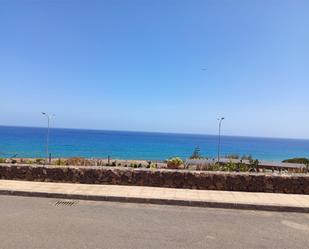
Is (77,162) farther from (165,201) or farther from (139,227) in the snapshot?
(139,227)

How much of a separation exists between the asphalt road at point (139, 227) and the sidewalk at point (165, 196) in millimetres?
349

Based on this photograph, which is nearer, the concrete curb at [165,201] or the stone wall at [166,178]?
the concrete curb at [165,201]

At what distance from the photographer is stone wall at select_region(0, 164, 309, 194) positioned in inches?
465

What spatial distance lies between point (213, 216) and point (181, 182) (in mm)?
3488

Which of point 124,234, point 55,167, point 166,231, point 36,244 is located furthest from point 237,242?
point 55,167

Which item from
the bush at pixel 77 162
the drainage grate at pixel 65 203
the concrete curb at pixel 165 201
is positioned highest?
the bush at pixel 77 162

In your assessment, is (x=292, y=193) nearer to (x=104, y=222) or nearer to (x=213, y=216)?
(x=213, y=216)

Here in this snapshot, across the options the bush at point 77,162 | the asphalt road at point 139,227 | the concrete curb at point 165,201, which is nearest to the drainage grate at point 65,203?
the asphalt road at point 139,227

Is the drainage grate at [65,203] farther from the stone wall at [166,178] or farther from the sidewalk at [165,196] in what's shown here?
the stone wall at [166,178]

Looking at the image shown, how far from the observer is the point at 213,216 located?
8797 millimetres

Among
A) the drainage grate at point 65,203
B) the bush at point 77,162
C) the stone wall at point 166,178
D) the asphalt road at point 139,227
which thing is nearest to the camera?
the asphalt road at point 139,227

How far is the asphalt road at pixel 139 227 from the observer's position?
6.44m

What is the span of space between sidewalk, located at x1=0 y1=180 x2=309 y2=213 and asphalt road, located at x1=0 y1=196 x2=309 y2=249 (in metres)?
0.35

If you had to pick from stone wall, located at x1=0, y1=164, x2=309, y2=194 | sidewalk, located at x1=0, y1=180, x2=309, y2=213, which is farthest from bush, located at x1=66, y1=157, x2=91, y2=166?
sidewalk, located at x1=0, y1=180, x2=309, y2=213
